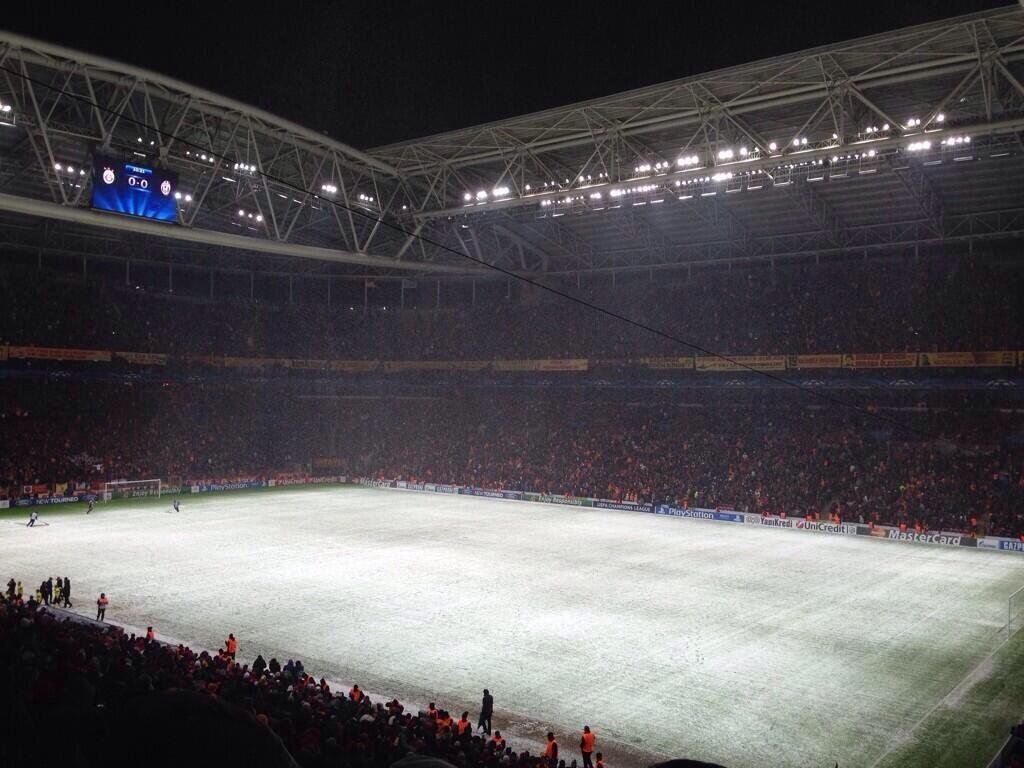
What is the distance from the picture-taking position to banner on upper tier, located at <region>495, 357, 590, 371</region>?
51.0 meters

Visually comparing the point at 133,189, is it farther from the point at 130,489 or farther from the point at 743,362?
the point at 743,362

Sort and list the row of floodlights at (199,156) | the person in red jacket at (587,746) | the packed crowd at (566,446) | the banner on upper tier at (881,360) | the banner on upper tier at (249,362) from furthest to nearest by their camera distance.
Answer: the banner on upper tier at (249,362), the banner on upper tier at (881,360), the packed crowd at (566,446), the row of floodlights at (199,156), the person in red jacket at (587,746)

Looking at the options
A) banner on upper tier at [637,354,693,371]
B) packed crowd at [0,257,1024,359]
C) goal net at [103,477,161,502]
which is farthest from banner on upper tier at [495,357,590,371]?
goal net at [103,477,161,502]

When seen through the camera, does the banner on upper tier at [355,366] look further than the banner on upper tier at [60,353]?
Yes

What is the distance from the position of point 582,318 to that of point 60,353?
105 ft

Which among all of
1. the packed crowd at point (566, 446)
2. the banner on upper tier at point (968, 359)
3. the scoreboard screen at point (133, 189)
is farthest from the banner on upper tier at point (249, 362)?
the banner on upper tier at point (968, 359)

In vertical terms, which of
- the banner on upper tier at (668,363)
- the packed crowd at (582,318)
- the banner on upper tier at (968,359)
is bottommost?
the banner on upper tier at (968,359)

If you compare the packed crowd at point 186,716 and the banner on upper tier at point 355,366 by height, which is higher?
the banner on upper tier at point 355,366

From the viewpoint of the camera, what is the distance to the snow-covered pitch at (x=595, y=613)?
14141 mm

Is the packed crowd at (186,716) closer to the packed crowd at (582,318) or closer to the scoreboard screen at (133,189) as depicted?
the scoreboard screen at (133,189)

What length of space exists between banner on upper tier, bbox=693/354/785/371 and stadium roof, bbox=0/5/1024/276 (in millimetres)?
5742

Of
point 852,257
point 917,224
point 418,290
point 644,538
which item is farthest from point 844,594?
point 418,290

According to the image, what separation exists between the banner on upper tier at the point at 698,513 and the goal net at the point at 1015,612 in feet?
51.4

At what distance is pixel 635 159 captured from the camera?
104 feet
